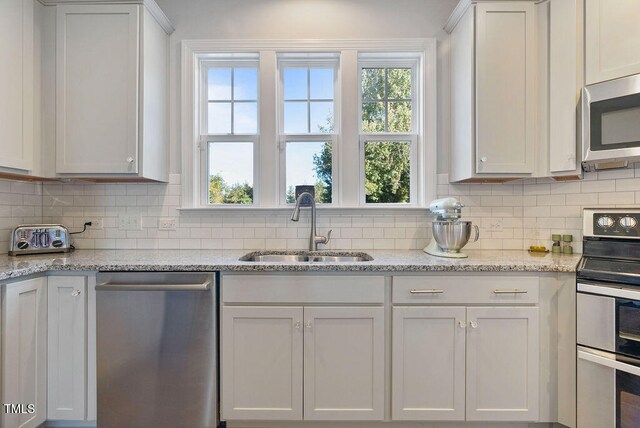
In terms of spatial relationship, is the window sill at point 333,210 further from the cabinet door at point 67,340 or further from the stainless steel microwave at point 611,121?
the stainless steel microwave at point 611,121

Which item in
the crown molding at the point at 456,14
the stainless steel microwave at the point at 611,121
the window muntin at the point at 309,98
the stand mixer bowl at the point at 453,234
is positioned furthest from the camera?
the window muntin at the point at 309,98

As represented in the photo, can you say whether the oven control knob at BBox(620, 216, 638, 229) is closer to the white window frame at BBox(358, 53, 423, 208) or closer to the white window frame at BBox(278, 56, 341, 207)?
the white window frame at BBox(358, 53, 423, 208)

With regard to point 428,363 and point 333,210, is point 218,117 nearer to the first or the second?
point 333,210

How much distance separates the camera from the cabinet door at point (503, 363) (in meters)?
1.68

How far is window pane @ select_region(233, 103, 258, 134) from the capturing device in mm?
Answer: 2441

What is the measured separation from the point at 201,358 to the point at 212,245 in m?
0.86

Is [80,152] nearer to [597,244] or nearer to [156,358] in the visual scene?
[156,358]

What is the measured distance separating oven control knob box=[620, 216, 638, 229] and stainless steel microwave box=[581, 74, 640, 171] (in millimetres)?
312

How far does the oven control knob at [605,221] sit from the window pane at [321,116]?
1.74 metres

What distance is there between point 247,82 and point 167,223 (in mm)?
1197

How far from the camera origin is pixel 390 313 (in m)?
1.70

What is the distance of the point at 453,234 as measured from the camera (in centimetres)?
193

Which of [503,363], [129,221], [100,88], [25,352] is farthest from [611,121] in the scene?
[25,352]

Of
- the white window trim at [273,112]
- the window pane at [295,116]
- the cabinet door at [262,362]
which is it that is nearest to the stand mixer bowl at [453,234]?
the white window trim at [273,112]
